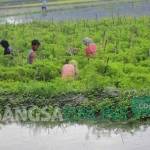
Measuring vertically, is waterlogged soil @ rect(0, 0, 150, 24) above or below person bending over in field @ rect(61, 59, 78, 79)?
above

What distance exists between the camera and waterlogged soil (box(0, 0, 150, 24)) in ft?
86.4

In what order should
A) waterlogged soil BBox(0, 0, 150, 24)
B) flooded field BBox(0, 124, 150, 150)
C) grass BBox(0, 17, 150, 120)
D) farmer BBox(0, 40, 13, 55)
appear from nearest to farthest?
flooded field BBox(0, 124, 150, 150), grass BBox(0, 17, 150, 120), farmer BBox(0, 40, 13, 55), waterlogged soil BBox(0, 0, 150, 24)

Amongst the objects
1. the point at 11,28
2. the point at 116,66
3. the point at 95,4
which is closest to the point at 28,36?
the point at 11,28

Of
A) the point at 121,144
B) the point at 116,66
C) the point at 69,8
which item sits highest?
the point at 69,8

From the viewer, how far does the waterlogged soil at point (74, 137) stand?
9.41 meters

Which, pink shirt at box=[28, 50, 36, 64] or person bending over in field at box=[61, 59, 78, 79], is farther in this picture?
pink shirt at box=[28, 50, 36, 64]

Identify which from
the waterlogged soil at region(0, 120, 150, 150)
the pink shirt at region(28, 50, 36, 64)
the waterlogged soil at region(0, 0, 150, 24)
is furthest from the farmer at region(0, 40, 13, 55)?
the waterlogged soil at region(0, 0, 150, 24)

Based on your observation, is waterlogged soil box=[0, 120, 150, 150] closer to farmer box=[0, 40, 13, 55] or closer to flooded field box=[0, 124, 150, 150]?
flooded field box=[0, 124, 150, 150]

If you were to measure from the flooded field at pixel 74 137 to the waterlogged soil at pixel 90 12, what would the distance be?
15.8 metres

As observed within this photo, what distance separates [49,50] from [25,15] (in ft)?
40.7

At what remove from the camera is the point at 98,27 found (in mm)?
19922

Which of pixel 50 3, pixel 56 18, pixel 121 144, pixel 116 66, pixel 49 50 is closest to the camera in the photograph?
pixel 121 144

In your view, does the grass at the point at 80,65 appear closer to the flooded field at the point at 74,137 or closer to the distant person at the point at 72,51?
the distant person at the point at 72,51

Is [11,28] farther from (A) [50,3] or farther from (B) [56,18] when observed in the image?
(A) [50,3]
